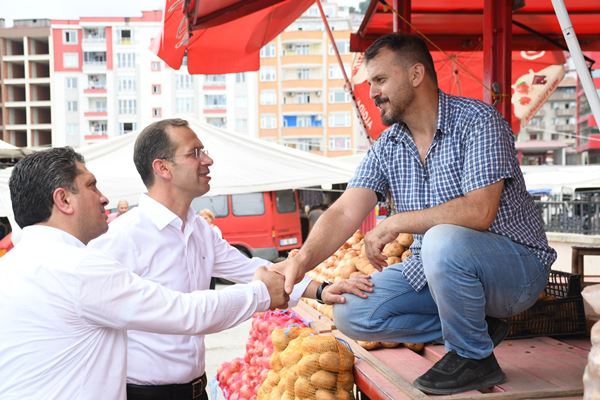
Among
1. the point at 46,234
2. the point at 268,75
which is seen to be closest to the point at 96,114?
the point at 268,75

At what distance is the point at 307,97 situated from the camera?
7588 centimetres

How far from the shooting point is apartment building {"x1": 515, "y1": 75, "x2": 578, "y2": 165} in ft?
282

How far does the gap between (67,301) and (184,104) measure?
245ft

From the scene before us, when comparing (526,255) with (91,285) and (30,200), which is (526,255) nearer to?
(91,285)

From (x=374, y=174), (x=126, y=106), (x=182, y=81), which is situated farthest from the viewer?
(x=126, y=106)

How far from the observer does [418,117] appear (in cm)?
286

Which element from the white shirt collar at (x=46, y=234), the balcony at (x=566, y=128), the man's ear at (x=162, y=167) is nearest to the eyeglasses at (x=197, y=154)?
the man's ear at (x=162, y=167)

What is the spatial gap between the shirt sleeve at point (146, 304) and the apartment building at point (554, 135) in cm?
8071

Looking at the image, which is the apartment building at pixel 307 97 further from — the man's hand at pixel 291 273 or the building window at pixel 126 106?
the man's hand at pixel 291 273

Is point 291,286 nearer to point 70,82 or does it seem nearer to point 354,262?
point 354,262

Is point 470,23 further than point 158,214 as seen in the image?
Yes

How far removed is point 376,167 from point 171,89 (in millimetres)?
73317

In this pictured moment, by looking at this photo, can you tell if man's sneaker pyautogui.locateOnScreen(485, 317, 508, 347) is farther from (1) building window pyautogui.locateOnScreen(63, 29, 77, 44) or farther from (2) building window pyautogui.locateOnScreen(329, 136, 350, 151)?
(1) building window pyautogui.locateOnScreen(63, 29, 77, 44)

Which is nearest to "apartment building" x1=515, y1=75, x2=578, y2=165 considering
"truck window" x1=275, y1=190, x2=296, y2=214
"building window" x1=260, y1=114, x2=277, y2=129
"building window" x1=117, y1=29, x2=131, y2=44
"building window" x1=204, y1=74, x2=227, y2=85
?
"building window" x1=260, y1=114, x2=277, y2=129
